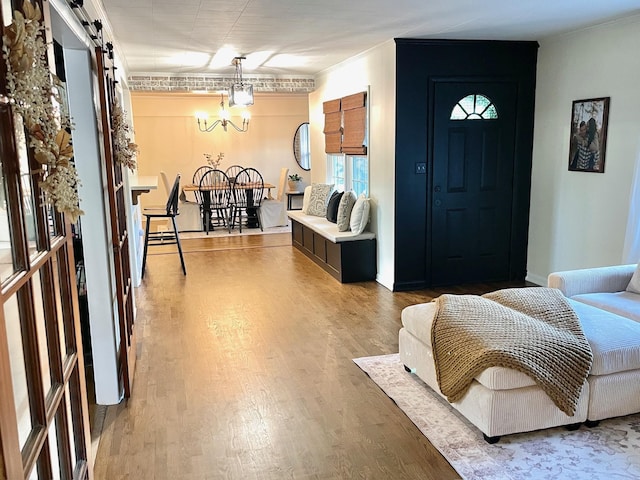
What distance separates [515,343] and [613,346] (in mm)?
507

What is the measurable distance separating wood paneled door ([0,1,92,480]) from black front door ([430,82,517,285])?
390cm

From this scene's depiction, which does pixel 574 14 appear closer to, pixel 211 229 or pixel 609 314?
pixel 609 314

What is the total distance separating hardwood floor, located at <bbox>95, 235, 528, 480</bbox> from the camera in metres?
2.47

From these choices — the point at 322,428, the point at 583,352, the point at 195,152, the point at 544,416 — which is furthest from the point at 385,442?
the point at 195,152

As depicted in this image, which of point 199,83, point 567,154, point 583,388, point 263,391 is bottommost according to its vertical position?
point 263,391

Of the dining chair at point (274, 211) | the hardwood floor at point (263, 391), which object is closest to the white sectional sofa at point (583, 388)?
the hardwood floor at point (263, 391)

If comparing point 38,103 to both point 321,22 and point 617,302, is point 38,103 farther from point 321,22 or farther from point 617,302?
point 617,302

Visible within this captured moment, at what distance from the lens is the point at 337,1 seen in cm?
342

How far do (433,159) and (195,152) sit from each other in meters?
6.42

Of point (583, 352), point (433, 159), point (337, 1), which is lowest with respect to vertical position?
point (583, 352)

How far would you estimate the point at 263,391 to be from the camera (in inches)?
125

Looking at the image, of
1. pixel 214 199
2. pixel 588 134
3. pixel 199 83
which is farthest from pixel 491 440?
pixel 214 199

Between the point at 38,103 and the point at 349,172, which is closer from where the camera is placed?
the point at 38,103

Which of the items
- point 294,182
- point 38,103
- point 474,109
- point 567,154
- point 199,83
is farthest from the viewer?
point 294,182
